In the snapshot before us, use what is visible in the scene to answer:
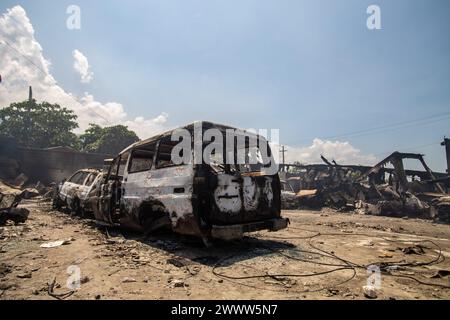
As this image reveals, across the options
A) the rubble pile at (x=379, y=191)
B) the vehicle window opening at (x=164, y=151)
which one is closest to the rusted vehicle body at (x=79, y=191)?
the vehicle window opening at (x=164, y=151)

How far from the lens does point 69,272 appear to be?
3.70 meters

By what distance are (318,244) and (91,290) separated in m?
4.27

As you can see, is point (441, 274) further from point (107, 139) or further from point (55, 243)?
point (107, 139)

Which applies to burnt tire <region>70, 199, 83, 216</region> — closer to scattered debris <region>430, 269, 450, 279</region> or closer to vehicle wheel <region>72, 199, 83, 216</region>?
vehicle wheel <region>72, 199, 83, 216</region>

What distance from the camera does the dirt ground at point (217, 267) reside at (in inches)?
119

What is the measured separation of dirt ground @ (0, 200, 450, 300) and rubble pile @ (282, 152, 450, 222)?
307 inches

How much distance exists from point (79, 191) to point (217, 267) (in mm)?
6759

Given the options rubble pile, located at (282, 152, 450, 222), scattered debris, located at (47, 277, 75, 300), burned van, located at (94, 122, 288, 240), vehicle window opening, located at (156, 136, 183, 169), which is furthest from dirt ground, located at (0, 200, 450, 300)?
rubble pile, located at (282, 152, 450, 222)

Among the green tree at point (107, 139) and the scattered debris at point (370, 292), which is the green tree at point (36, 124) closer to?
the green tree at point (107, 139)

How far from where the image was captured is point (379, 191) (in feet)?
50.8

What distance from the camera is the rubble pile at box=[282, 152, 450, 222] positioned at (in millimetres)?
13125

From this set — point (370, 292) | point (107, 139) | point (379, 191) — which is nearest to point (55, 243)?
point (370, 292)

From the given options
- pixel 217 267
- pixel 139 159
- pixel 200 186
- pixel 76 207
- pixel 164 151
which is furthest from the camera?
pixel 76 207
